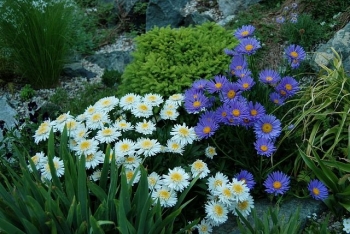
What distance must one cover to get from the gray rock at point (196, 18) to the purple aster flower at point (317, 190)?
4.07 meters

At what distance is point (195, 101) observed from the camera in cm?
316

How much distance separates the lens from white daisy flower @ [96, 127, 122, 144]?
2.98 metres

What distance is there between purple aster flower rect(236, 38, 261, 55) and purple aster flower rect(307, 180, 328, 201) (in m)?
0.88

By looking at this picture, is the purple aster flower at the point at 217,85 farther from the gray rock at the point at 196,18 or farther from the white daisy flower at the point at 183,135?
the gray rock at the point at 196,18

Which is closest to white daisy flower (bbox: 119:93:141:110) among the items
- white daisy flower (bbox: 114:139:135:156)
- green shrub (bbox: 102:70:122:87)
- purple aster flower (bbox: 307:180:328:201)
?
white daisy flower (bbox: 114:139:135:156)

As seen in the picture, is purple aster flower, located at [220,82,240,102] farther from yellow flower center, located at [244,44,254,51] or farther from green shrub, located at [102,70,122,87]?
green shrub, located at [102,70,122,87]

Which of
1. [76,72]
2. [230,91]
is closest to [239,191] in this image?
[230,91]

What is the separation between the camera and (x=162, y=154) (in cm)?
315

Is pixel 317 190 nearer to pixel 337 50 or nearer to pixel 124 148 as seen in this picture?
pixel 124 148


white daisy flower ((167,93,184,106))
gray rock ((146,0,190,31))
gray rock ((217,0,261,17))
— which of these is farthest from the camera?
gray rock ((146,0,190,31))

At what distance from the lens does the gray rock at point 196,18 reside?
6785mm

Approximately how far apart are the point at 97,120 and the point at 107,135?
178mm

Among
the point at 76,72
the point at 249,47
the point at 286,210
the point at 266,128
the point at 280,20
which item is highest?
the point at 249,47

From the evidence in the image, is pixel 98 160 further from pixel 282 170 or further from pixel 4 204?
pixel 282 170
